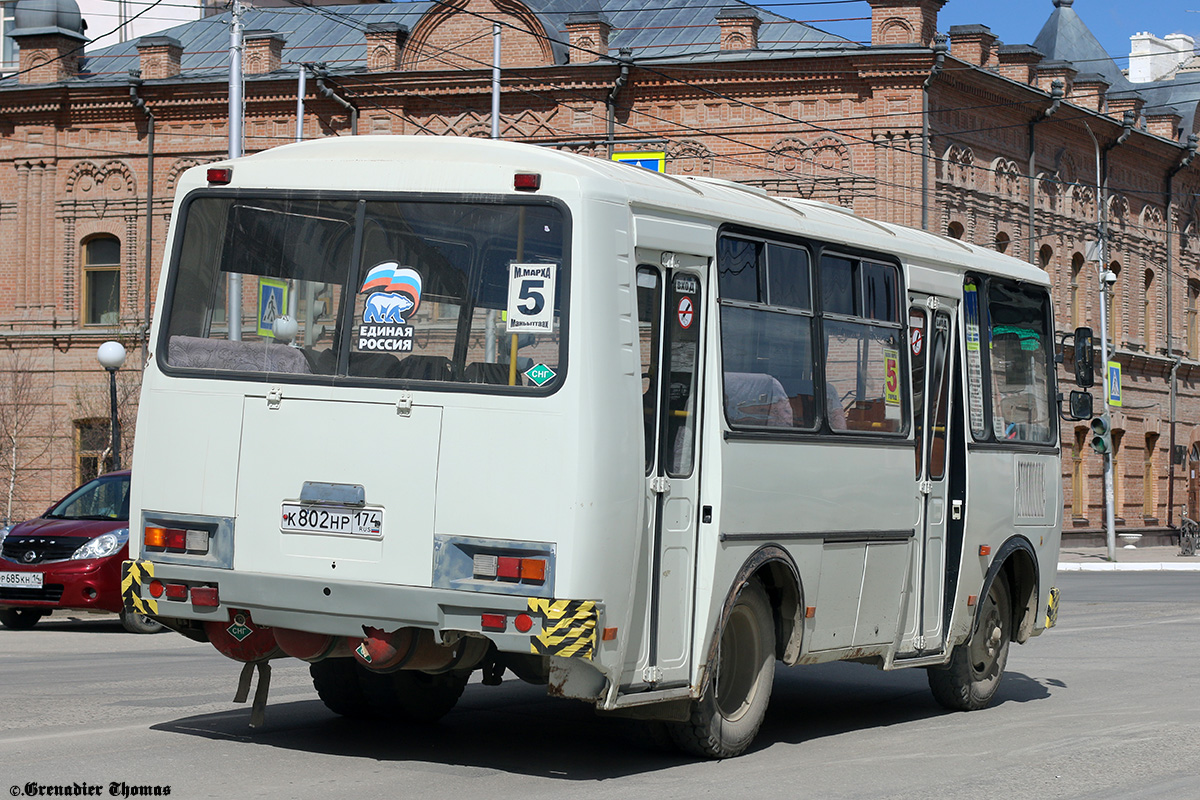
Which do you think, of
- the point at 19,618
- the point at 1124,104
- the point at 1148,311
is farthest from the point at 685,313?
the point at 1148,311

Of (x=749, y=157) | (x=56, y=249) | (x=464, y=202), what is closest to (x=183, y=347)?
(x=464, y=202)

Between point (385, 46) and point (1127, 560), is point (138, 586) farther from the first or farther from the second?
point (1127, 560)

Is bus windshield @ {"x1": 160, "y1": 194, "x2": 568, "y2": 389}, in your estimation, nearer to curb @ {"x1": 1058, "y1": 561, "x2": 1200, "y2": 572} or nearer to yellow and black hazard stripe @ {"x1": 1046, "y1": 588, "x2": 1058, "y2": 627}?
yellow and black hazard stripe @ {"x1": 1046, "y1": 588, "x2": 1058, "y2": 627}

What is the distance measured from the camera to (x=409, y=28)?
131 feet

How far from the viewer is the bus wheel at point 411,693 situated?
9875mm

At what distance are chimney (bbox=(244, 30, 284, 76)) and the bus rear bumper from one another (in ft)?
106

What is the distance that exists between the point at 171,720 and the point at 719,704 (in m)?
3.15

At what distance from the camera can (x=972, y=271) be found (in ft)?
38.9

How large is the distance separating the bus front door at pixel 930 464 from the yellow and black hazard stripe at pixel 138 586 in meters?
4.65

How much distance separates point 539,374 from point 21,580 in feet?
33.5

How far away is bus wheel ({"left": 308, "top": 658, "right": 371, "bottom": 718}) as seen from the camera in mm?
9930

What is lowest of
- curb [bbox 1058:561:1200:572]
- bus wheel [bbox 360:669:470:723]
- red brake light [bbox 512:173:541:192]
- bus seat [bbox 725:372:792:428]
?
curb [bbox 1058:561:1200:572]

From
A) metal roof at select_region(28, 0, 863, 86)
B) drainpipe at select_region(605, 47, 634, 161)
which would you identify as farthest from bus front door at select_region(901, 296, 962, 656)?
drainpipe at select_region(605, 47, 634, 161)

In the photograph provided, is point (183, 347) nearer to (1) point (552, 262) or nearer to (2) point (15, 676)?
(1) point (552, 262)
